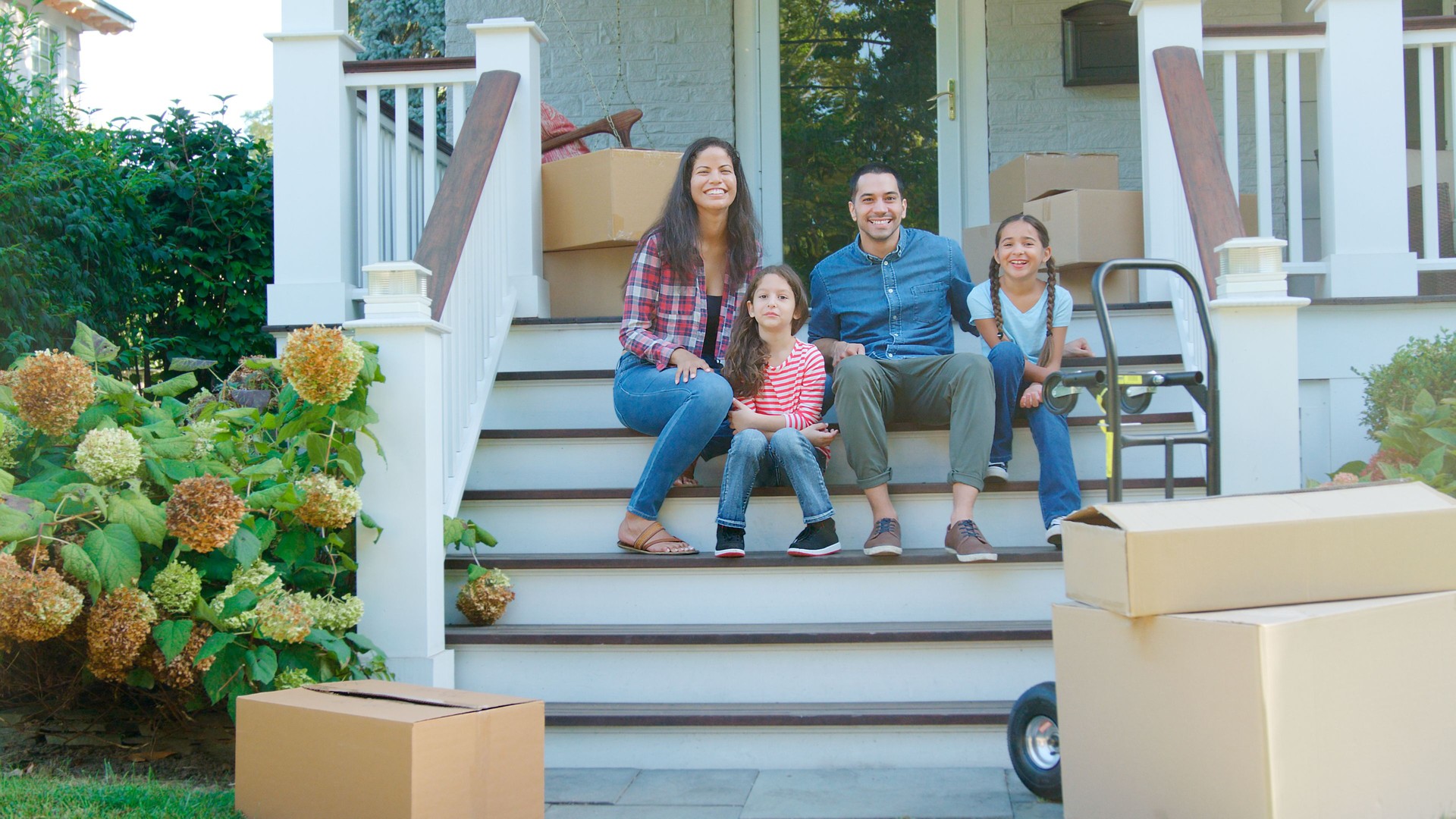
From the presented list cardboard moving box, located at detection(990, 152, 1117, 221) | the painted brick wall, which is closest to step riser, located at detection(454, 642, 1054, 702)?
cardboard moving box, located at detection(990, 152, 1117, 221)

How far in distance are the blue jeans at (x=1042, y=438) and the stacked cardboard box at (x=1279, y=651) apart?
1.10m

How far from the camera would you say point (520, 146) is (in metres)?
3.99

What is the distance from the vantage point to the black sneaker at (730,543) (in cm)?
289

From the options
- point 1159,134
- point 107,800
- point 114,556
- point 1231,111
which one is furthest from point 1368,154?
point 107,800

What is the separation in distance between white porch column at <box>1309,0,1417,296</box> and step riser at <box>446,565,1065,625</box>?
5.56ft

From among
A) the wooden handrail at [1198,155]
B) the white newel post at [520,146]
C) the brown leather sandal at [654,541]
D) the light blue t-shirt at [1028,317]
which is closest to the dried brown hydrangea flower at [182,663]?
the brown leather sandal at [654,541]

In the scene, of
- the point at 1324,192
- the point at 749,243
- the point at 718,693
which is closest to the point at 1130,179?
the point at 1324,192

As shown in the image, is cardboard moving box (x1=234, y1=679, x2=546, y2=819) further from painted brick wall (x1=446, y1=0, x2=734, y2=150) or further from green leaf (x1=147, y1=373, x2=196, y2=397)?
painted brick wall (x1=446, y1=0, x2=734, y2=150)

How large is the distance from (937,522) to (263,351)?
11.3 ft

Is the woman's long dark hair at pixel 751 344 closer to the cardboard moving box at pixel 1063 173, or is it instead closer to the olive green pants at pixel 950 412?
the olive green pants at pixel 950 412

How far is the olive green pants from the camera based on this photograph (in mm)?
2947

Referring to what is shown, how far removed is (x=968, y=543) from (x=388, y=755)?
1502mm

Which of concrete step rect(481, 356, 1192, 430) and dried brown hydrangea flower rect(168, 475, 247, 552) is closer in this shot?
dried brown hydrangea flower rect(168, 475, 247, 552)

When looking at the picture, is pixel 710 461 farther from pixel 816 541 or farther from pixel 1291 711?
pixel 1291 711
